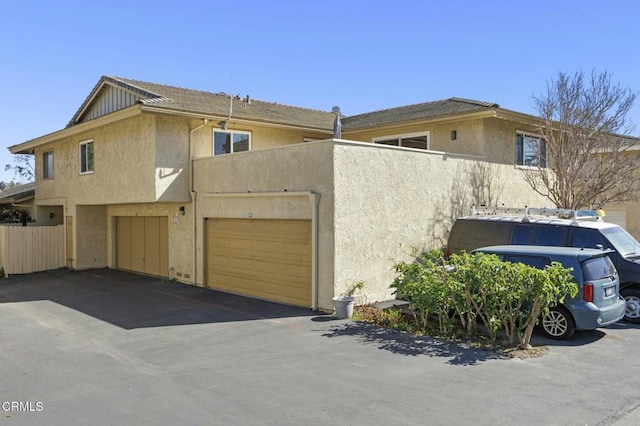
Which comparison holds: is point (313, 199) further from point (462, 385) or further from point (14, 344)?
point (14, 344)

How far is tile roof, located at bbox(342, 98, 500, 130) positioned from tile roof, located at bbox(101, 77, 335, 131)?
1.37 meters

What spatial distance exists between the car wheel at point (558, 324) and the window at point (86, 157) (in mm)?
17044

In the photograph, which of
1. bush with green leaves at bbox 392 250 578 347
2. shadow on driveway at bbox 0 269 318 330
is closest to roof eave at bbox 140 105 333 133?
shadow on driveway at bbox 0 269 318 330

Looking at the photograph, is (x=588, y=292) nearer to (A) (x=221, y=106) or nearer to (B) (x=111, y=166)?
(A) (x=221, y=106)

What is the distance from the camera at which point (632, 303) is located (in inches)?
408

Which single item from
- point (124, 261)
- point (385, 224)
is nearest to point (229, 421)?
point (385, 224)

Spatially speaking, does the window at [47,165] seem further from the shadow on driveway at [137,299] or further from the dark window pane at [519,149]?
the dark window pane at [519,149]

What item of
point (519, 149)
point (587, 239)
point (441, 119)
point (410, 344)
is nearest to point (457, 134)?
point (441, 119)

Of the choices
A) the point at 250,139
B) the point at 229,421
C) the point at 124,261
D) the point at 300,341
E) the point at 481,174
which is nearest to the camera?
the point at 229,421

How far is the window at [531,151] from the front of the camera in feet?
56.9

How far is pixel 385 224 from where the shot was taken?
12.2 m

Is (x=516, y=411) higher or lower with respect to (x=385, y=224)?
lower

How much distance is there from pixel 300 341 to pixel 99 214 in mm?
15270

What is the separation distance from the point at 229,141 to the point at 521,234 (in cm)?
1005
